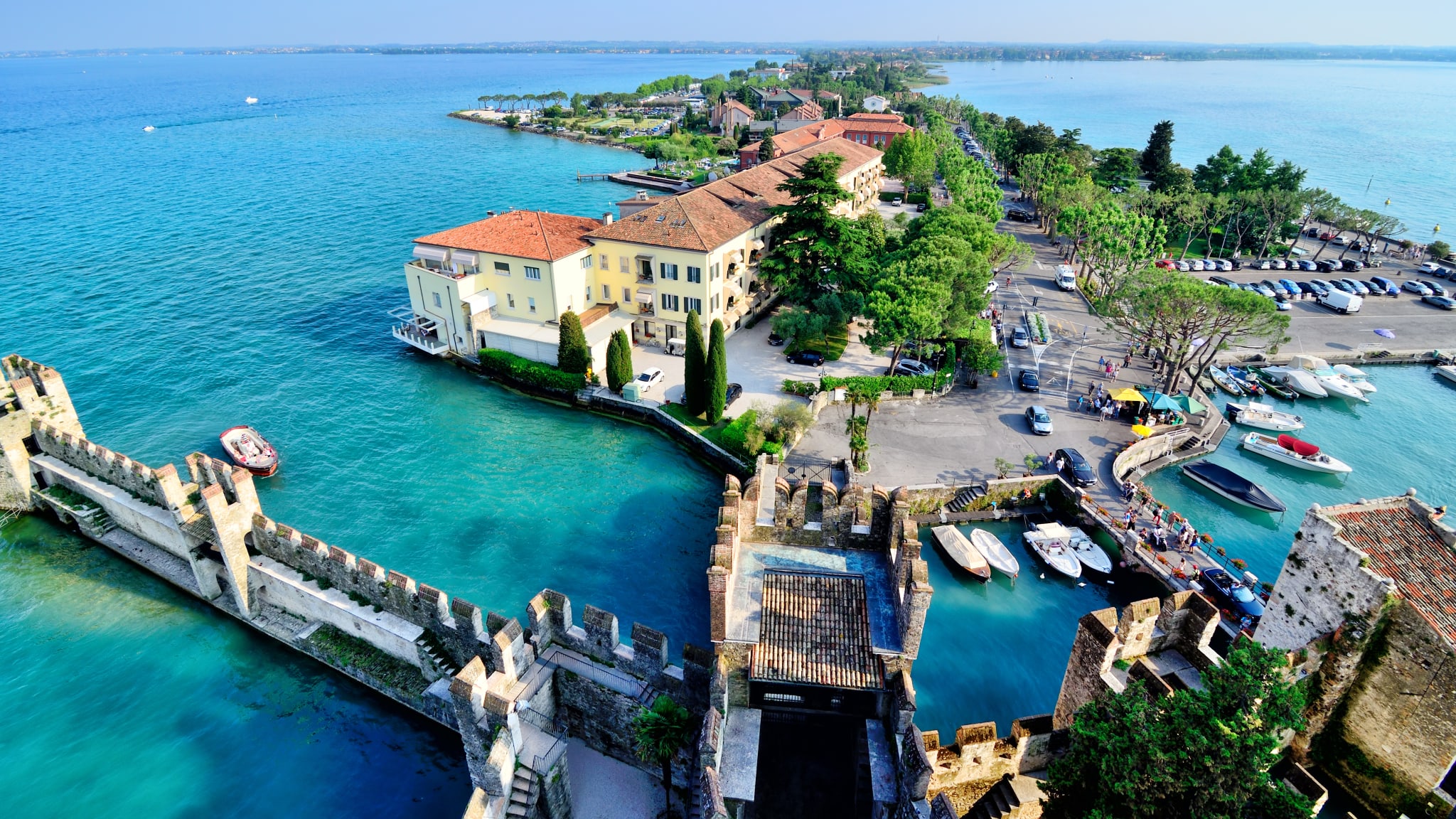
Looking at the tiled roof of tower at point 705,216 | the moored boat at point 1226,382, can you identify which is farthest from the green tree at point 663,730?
the moored boat at point 1226,382

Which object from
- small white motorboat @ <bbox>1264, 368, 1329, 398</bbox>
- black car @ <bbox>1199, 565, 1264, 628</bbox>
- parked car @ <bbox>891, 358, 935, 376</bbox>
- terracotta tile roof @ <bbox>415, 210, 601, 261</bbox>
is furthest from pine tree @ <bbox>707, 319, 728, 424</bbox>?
small white motorboat @ <bbox>1264, 368, 1329, 398</bbox>

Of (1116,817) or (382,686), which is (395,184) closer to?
(382,686)

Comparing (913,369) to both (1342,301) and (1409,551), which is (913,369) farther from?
(1342,301)

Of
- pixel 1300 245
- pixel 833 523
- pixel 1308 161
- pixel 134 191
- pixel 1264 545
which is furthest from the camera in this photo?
pixel 1308 161

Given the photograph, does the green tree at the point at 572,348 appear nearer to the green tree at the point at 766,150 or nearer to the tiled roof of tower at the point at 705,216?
the tiled roof of tower at the point at 705,216


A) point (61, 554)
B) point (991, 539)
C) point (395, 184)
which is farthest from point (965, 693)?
point (395, 184)

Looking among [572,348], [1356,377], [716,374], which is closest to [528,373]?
[572,348]

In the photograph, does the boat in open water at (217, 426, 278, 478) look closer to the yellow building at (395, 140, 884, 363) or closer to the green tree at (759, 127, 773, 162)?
the yellow building at (395, 140, 884, 363)
